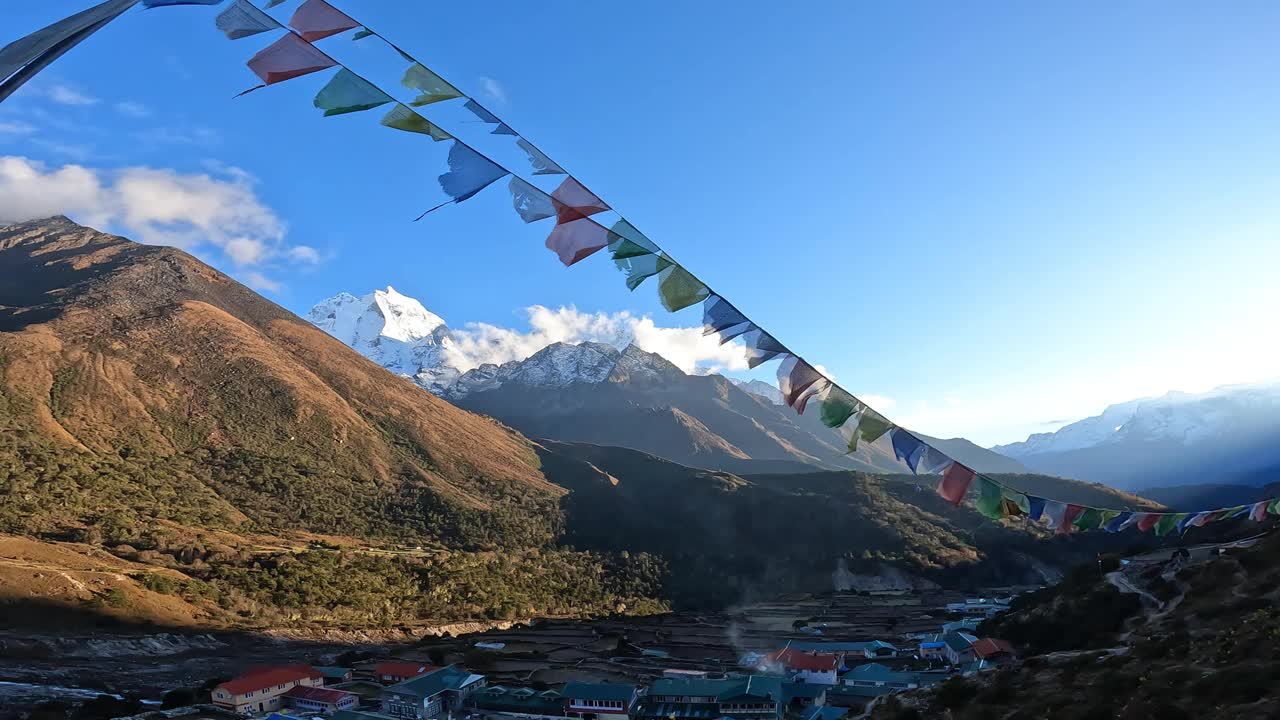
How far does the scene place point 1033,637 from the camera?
A: 128 feet

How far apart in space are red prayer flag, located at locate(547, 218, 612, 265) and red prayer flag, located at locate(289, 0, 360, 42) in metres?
2.52

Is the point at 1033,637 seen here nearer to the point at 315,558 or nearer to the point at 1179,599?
the point at 1179,599

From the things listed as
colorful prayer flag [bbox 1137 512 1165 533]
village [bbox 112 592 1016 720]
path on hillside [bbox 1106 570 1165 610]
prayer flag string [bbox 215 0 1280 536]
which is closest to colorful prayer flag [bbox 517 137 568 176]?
prayer flag string [bbox 215 0 1280 536]

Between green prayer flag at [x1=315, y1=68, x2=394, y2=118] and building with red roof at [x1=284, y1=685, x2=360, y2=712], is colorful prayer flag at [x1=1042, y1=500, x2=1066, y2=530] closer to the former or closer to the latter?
green prayer flag at [x1=315, y1=68, x2=394, y2=118]

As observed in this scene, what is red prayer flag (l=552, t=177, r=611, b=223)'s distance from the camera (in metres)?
6.80

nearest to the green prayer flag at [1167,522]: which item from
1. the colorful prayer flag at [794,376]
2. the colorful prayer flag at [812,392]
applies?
the colorful prayer flag at [812,392]

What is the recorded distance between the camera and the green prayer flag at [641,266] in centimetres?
741

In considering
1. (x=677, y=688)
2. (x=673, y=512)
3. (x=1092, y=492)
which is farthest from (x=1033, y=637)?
(x=1092, y=492)

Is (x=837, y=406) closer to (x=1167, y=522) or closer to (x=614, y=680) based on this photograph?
(x=1167, y=522)

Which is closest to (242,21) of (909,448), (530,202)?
(530,202)

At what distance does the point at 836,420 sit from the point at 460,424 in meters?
112

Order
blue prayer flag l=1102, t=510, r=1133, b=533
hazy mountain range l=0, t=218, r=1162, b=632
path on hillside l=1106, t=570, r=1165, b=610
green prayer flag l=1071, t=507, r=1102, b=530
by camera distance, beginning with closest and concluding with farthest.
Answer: green prayer flag l=1071, t=507, r=1102, b=530 < blue prayer flag l=1102, t=510, r=1133, b=533 < path on hillside l=1106, t=570, r=1165, b=610 < hazy mountain range l=0, t=218, r=1162, b=632

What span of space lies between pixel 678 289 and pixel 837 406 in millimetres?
3014

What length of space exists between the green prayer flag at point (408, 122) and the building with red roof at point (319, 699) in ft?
108
